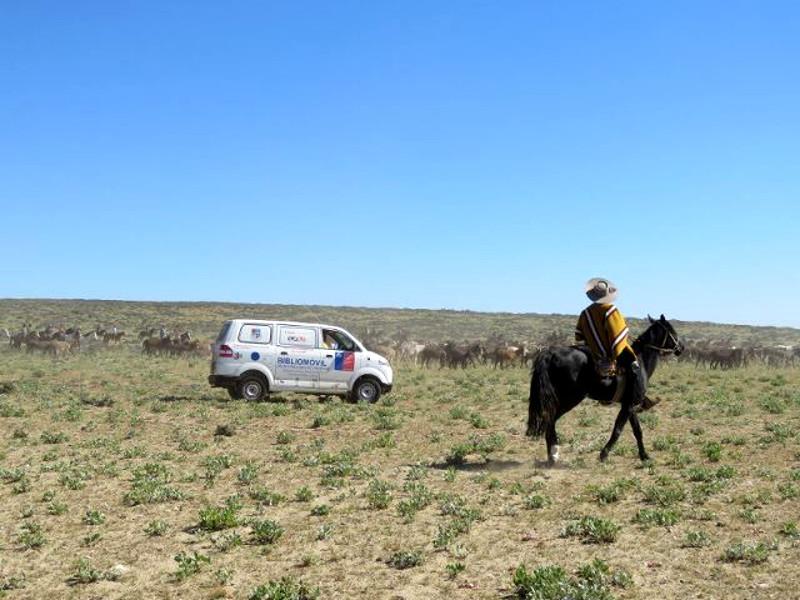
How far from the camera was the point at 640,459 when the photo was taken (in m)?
13.5

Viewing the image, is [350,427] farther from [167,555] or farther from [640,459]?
[167,555]

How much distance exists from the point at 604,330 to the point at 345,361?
1110cm

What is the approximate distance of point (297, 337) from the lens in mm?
22594

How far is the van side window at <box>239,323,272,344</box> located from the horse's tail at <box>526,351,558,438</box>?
11.2m

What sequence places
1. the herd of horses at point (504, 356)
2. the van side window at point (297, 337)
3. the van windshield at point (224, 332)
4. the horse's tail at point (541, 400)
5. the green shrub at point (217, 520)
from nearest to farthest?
the green shrub at point (217, 520)
the horse's tail at point (541, 400)
the van windshield at point (224, 332)
the van side window at point (297, 337)
the herd of horses at point (504, 356)

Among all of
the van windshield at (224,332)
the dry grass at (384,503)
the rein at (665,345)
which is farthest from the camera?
the van windshield at (224,332)

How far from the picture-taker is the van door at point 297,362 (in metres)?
22.4

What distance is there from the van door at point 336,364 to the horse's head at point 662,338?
35.1 feet

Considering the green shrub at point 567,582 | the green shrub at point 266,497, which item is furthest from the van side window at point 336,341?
the green shrub at point 567,582

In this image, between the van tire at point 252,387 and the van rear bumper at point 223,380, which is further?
the van tire at point 252,387

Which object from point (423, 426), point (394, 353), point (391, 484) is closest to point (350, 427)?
point (423, 426)

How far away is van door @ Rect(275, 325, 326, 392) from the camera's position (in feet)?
73.4

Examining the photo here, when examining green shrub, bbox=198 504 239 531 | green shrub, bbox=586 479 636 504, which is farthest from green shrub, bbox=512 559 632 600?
green shrub, bbox=198 504 239 531

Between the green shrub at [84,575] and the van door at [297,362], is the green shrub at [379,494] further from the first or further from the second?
the van door at [297,362]
